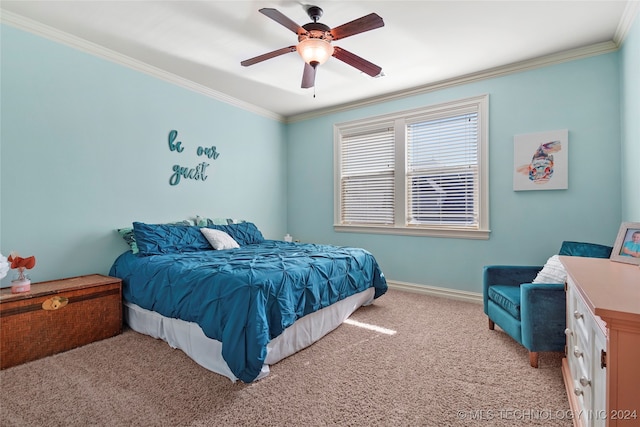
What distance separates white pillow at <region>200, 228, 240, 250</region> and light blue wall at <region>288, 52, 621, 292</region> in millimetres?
1934

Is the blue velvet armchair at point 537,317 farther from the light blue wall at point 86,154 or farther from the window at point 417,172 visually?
the light blue wall at point 86,154

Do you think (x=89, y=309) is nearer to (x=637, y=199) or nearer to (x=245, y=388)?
(x=245, y=388)

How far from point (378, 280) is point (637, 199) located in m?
2.22

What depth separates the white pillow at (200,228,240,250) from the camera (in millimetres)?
3379

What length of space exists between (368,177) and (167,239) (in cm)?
274

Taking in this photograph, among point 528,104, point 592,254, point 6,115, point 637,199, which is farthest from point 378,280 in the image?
point 6,115

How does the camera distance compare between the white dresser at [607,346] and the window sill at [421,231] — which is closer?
the white dresser at [607,346]

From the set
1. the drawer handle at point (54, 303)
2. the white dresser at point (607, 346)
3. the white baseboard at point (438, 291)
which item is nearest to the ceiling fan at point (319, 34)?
the white dresser at point (607, 346)

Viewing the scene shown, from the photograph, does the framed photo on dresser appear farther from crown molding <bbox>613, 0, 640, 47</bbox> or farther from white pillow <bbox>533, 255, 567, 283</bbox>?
crown molding <bbox>613, 0, 640, 47</bbox>

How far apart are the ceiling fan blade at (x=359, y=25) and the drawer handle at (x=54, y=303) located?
9.46ft

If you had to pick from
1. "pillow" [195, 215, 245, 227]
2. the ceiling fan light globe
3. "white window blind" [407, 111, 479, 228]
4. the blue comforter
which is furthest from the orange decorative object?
"white window blind" [407, 111, 479, 228]

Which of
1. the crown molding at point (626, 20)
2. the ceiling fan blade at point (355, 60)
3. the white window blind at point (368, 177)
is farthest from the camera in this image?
the white window blind at point (368, 177)

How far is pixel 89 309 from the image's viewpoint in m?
2.48

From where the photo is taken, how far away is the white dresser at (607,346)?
0.88 metres
